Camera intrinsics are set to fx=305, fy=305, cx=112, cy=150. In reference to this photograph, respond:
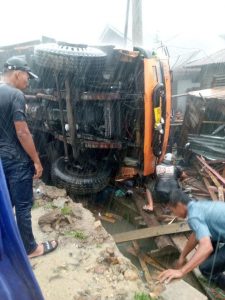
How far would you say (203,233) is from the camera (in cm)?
272

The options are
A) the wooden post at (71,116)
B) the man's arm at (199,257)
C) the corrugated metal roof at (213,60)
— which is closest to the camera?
the man's arm at (199,257)

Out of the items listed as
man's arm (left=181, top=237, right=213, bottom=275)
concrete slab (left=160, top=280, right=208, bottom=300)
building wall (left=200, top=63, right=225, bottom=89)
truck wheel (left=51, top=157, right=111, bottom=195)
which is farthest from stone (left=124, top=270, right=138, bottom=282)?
building wall (left=200, top=63, right=225, bottom=89)

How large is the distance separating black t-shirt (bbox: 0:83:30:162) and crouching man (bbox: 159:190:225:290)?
64.7 inches

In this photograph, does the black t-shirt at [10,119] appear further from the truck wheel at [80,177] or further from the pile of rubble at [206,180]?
the pile of rubble at [206,180]

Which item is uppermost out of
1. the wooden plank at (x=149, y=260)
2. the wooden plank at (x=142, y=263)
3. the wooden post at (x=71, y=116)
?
the wooden post at (x=71, y=116)

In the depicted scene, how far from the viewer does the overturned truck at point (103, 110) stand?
488 centimetres

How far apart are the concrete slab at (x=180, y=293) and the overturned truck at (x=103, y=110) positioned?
245cm

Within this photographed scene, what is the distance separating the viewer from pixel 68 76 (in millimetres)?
5039

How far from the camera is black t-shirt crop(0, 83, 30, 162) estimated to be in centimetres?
280

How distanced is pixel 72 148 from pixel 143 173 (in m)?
1.36

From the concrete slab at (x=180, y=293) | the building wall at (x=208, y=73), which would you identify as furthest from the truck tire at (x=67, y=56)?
the building wall at (x=208, y=73)

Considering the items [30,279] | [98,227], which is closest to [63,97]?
[98,227]

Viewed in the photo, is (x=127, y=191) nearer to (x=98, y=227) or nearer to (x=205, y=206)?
(x=98, y=227)

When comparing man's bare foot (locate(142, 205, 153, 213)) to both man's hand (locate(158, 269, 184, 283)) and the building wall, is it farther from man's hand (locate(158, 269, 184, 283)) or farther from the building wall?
the building wall
